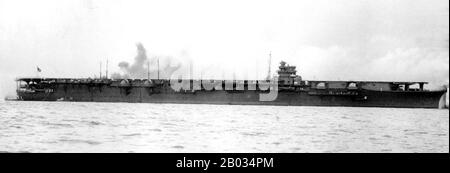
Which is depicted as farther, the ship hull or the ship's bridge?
the ship's bridge

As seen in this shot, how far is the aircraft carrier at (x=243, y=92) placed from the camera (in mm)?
44719

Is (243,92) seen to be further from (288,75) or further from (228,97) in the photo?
(288,75)

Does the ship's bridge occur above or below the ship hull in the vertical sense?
above

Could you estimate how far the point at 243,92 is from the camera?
46.5 m

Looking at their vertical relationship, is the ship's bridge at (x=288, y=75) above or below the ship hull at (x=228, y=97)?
above

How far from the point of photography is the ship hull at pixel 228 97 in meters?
44.6

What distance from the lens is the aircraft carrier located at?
147 feet

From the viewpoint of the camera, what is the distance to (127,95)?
48.7 m

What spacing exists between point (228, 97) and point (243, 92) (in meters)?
1.47

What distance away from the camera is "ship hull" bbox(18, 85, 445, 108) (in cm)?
4462

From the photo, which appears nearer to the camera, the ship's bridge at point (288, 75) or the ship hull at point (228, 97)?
the ship hull at point (228, 97)
